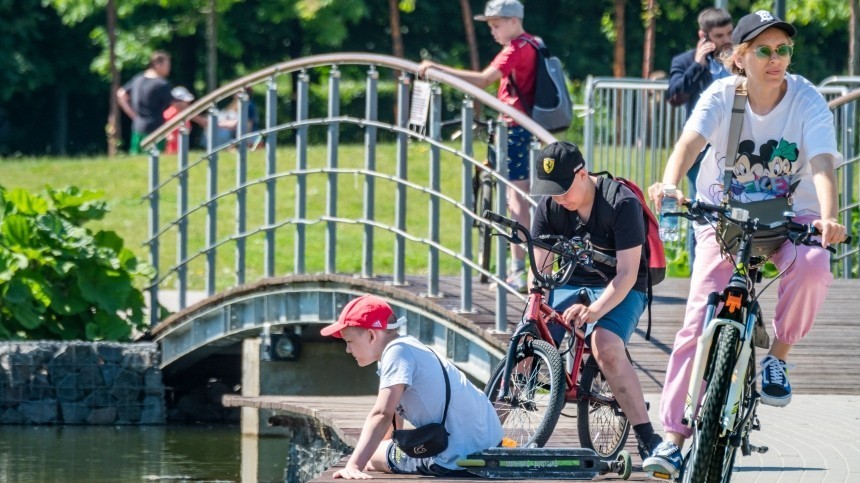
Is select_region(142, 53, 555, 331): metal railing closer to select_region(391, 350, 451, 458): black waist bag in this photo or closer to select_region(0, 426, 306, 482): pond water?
select_region(0, 426, 306, 482): pond water

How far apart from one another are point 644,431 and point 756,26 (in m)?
1.72

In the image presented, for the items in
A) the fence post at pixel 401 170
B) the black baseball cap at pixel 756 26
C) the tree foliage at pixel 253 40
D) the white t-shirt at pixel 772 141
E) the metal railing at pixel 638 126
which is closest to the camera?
the black baseball cap at pixel 756 26

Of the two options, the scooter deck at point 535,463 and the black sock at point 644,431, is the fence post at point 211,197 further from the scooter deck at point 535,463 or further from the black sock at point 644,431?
the scooter deck at point 535,463

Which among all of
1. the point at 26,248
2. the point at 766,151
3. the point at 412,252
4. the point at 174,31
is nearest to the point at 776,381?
the point at 766,151

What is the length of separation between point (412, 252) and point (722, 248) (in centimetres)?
1256

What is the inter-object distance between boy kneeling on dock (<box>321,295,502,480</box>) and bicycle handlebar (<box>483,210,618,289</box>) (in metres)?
0.59

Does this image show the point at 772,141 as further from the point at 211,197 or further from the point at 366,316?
the point at 211,197

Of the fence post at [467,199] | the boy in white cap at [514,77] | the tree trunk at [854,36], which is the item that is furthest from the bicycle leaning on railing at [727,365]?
the tree trunk at [854,36]

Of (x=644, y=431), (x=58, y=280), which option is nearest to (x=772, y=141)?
(x=644, y=431)

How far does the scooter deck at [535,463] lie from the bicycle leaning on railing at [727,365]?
0.74 m

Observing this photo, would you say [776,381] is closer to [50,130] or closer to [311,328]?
[311,328]

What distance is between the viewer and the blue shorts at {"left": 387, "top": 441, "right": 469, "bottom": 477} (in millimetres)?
6625

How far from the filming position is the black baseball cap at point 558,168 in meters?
6.83

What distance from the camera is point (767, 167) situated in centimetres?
632
